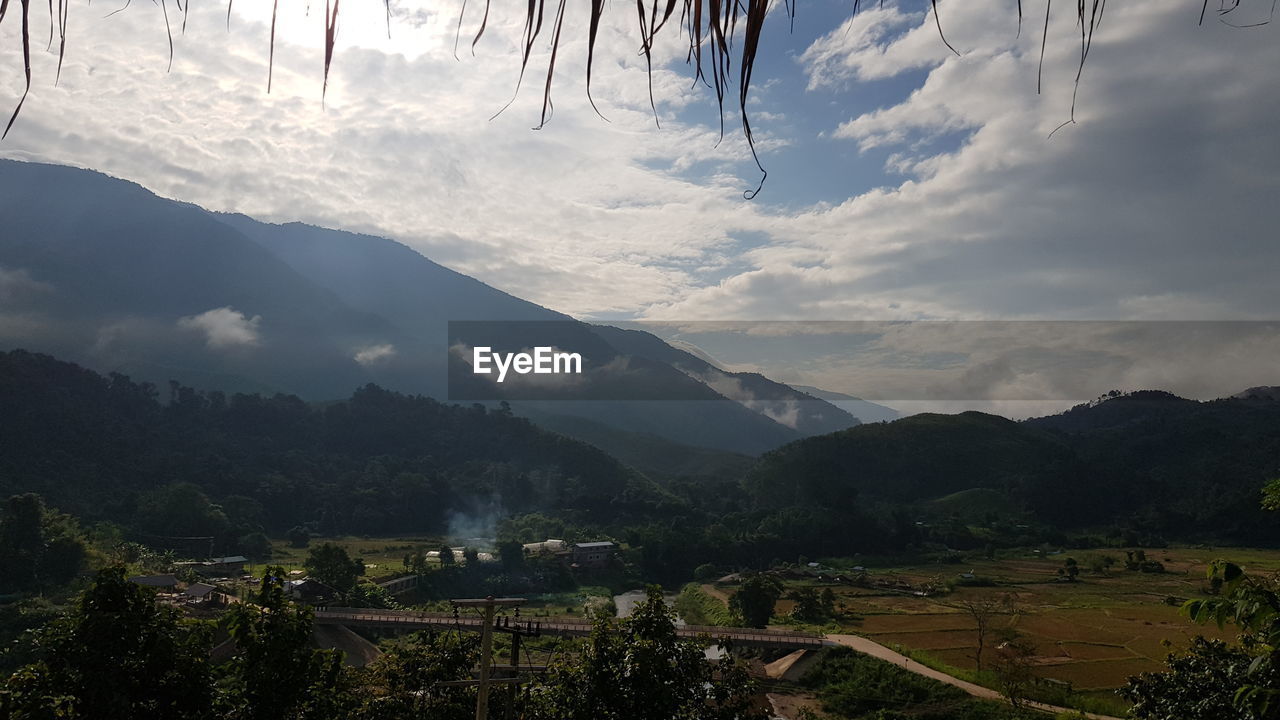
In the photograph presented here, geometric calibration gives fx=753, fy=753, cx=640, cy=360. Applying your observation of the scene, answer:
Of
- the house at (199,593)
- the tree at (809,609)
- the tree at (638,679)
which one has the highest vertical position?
the tree at (638,679)

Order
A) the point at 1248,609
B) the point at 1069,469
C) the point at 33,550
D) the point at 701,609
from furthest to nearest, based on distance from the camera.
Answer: the point at 1069,469
the point at 701,609
the point at 33,550
the point at 1248,609

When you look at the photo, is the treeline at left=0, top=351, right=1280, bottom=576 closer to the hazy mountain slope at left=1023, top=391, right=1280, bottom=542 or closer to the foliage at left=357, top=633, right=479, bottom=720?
the hazy mountain slope at left=1023, top=391, right=1280, bottom=542

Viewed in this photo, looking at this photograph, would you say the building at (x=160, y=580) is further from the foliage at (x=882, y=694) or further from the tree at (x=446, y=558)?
the foliage at (x=882, y=694)

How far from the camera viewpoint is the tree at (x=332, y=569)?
37.0m

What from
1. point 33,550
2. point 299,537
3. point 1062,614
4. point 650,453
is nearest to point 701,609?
point 1062,614

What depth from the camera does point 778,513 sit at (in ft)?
225

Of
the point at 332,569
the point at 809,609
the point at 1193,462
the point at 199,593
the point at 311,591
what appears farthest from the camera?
the point at 1193,462

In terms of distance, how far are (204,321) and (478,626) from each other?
151346mm

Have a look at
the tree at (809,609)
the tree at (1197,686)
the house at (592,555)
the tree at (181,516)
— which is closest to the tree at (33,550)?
the tree at (181,516)

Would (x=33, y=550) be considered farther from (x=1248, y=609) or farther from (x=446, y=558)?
(x=1248, y=609)

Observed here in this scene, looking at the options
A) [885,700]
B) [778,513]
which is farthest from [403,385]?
[885,700]

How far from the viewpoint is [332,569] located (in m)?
37.3

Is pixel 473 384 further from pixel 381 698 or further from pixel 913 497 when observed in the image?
pixel 381 698

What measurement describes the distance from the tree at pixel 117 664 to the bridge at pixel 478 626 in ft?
68.1
